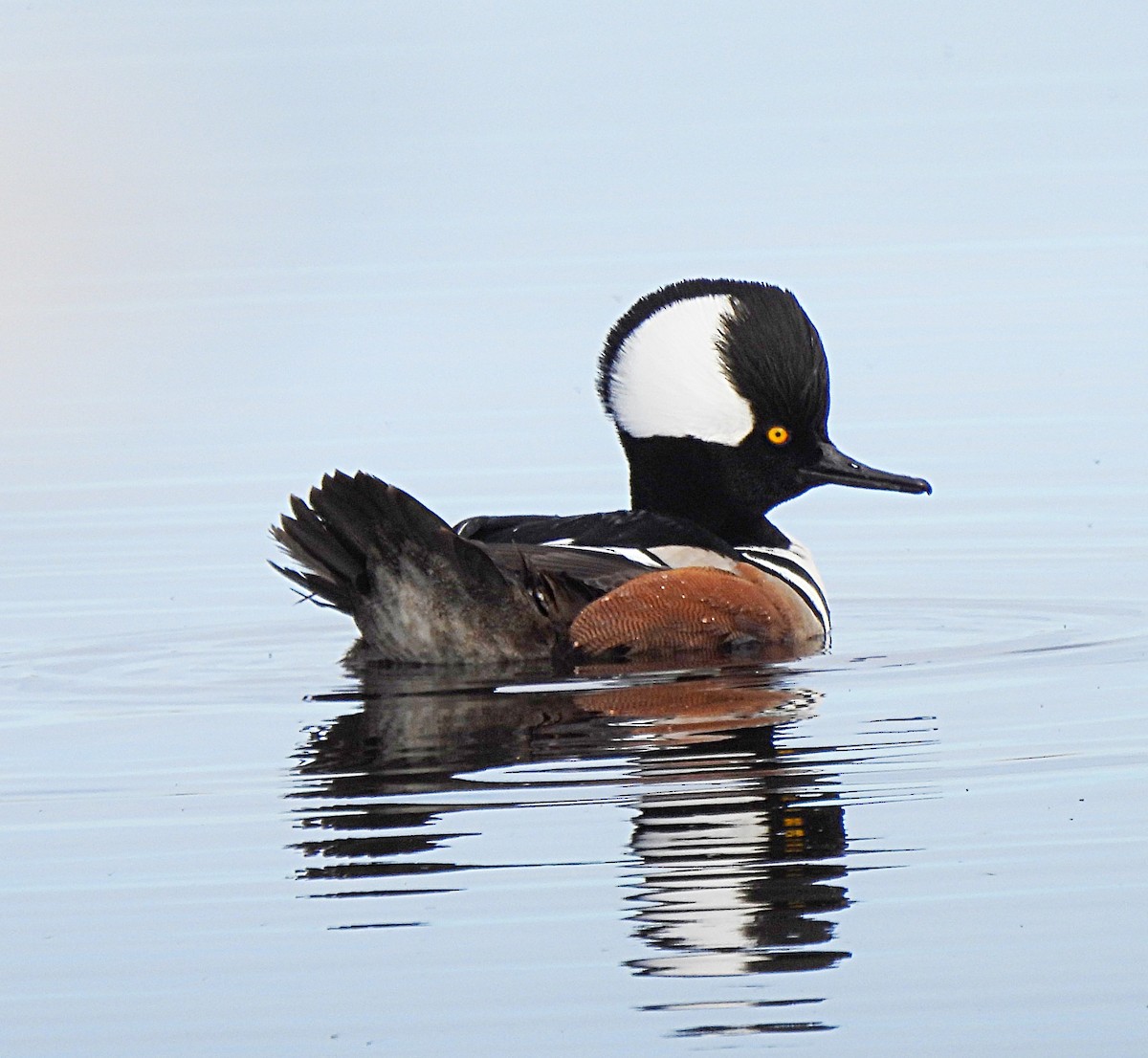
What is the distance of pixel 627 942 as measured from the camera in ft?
18.4

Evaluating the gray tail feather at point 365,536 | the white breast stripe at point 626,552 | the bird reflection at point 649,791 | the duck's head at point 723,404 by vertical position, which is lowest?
the bird reflection at point 649,791

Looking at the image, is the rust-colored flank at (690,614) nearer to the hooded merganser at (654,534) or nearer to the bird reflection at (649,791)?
the hooded merganser at (654,534)

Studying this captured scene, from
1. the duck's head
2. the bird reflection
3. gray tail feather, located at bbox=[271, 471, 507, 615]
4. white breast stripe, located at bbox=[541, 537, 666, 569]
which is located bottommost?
the bird reflection

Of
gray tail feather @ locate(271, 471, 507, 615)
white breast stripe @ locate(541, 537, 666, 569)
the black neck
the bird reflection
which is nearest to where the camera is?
the bird reflection

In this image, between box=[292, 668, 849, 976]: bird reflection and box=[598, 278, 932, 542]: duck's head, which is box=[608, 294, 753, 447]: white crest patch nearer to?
box=[598, 278, 932, 542]: duck's head

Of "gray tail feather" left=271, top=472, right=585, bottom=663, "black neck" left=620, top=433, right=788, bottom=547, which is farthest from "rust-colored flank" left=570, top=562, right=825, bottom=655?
"black neck" left=620, top=433, right=788, bottom=547

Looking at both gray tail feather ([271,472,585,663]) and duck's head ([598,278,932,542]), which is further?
duck's head ([598,278,932,542])

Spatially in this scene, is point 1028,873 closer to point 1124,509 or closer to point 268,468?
point 1124,509

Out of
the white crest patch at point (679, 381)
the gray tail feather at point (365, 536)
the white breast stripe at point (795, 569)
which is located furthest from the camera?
the white breast stripe at point (795, 569)

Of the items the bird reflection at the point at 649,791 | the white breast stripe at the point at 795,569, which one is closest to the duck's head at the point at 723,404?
the white breast stripe at the point at 795,569

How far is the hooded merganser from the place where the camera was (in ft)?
28.6

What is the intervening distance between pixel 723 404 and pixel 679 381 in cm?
19

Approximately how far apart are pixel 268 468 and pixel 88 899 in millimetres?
7272

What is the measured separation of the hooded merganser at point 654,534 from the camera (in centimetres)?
873
